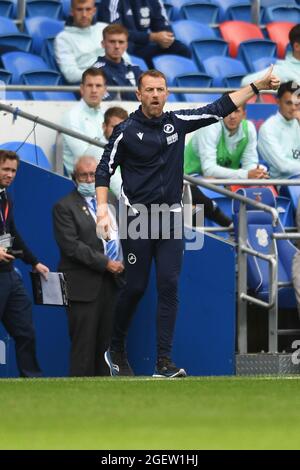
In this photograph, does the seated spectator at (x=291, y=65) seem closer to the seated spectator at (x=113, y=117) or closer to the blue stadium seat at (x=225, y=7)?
the blue stadium seat at (x=225, y=7)

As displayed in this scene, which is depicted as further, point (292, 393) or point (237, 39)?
point (237, 39)

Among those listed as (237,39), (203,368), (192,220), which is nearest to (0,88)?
(192,220)

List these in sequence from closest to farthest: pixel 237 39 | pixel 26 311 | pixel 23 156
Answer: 1. pixel 26 311
2. pixel 23 156
3. pixel 237 39

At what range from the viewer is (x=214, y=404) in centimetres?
A: 898

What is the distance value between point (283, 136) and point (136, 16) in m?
2.86

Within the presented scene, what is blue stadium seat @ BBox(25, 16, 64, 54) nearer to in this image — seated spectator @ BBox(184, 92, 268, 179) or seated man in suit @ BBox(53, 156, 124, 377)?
seated spectator @ BBox(184, 92, 268, 179)

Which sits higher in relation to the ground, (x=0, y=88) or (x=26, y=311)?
(x=0, y=88)

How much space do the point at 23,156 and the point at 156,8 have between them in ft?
12.0

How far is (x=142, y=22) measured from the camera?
1622 centimetres

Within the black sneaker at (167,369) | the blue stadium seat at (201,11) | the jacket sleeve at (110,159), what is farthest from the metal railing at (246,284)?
the blue stadium seat at (201,11)

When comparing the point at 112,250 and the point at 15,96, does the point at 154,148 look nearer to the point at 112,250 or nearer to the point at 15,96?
the point at 112,250

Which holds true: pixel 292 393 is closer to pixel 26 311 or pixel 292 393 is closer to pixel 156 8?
pixel 26 311

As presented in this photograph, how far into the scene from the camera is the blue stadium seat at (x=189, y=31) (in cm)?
1691

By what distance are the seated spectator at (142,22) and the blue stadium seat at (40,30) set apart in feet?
2.01
